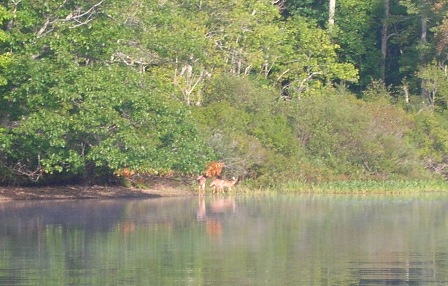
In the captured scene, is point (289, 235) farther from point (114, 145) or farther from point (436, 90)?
point (436, 90)

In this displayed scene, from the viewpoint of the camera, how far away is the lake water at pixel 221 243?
58.0 ft

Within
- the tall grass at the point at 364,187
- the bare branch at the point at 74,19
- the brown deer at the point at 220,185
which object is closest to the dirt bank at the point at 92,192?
the brown deer at the point at 220,185

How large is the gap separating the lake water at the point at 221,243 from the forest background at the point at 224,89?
2248 millimetres

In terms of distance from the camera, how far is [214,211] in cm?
3017

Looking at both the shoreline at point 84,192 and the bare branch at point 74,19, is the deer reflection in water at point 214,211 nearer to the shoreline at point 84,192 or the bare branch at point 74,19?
the shoreline at point 84,192

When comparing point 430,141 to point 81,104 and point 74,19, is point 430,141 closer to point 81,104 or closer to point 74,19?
point 81,104

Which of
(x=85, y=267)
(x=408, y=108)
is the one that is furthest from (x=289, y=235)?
(x=408, y=108)

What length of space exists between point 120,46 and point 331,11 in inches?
895

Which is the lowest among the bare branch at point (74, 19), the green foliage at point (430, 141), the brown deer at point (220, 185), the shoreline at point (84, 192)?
the shoreline at point (84, 192)

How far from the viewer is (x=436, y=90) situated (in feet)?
158

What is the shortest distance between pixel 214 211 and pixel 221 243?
8.07 m

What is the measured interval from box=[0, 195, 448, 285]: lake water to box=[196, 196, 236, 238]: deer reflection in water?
30mm

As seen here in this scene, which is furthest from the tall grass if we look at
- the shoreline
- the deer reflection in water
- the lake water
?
the lake water

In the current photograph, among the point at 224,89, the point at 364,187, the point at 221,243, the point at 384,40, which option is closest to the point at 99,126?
the point at 221,243
